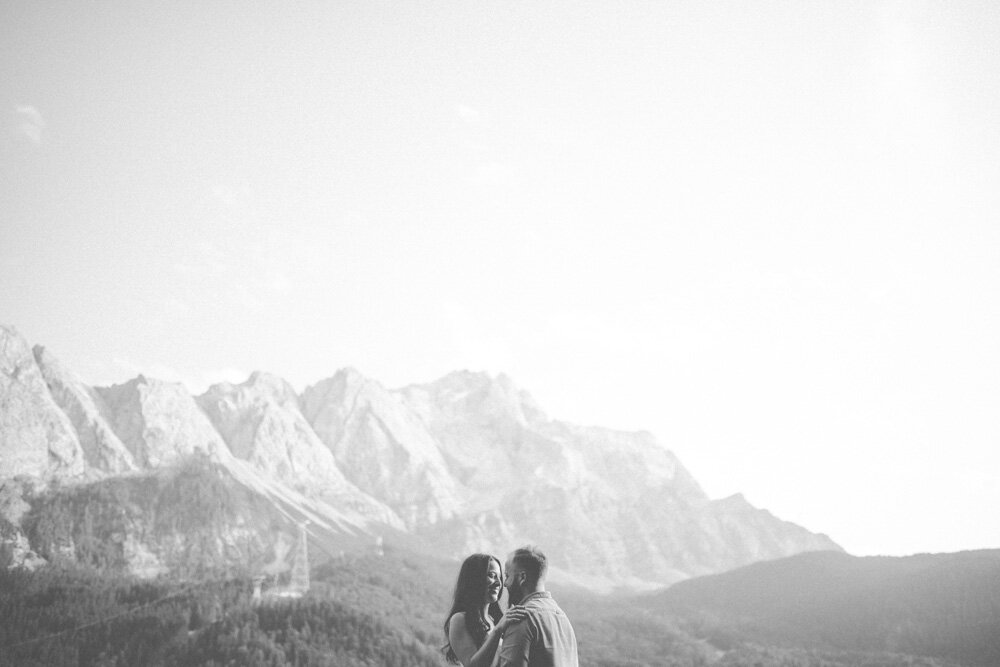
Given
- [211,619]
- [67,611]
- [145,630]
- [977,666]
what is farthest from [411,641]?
[977,666]

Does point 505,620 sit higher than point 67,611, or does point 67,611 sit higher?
point 505,620

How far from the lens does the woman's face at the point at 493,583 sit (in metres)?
8.55

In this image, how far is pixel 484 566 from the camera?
342 inches

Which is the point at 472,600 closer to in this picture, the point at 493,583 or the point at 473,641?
the point at 493,583

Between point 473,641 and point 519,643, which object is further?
point 473,641

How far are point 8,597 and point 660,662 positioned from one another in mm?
187459

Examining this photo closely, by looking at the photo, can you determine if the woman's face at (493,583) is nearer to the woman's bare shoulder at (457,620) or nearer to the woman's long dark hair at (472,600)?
the woman's long dark hair at (472,600)

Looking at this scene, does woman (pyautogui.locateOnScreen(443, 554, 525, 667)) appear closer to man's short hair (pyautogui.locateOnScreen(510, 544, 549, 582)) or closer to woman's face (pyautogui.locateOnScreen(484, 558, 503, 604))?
woman's face (pyautogui.locateOnScreen(484, 558, 503, 604))

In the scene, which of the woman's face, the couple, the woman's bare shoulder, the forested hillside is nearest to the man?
the couple

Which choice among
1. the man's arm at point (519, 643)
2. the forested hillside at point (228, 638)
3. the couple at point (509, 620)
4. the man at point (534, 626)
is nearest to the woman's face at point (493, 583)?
the couple at point (509, 620)

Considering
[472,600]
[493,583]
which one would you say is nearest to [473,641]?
[472,600]

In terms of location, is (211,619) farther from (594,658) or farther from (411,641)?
(594,658)

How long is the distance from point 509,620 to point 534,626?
0.28m

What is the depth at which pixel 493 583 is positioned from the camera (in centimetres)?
860
